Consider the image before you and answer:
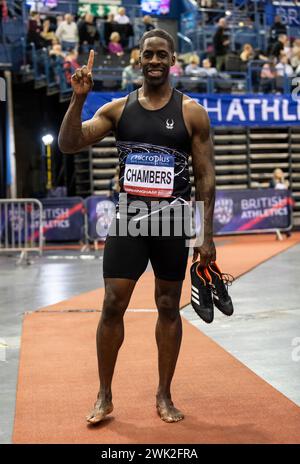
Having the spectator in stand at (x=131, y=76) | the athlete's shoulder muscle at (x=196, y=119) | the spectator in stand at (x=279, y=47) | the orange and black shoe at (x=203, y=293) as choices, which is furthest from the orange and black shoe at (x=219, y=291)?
the spectator in stand at (x=279, y=47)

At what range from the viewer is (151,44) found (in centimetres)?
407

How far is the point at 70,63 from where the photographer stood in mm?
17031

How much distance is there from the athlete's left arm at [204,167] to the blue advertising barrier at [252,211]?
42.2ft

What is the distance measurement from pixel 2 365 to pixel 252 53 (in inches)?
637

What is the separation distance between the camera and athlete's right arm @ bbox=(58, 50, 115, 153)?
3941 mm

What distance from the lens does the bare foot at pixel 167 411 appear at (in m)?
4.12

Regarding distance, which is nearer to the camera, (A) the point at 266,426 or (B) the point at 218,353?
(A) the point at 266,426

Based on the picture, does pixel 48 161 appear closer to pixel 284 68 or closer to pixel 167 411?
pixel 284 68

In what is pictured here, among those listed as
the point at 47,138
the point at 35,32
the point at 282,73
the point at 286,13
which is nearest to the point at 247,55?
the point at 282,73

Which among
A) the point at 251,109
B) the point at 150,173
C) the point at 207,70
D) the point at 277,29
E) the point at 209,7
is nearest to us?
the point at 150,173

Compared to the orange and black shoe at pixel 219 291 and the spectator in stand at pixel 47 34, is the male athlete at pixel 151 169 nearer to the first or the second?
the orange and black shoe at pixel 219 291

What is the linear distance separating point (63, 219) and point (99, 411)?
1217 cm
